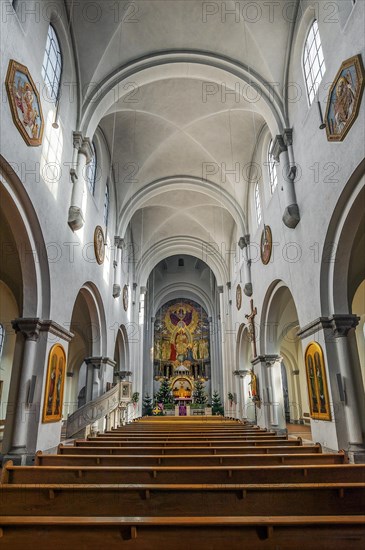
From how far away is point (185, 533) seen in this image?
2.97 m

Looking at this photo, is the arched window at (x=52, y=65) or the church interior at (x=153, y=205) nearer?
the church interior at (x=153, y=205)

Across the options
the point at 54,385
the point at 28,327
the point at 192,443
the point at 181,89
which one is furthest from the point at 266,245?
the point at 28,327

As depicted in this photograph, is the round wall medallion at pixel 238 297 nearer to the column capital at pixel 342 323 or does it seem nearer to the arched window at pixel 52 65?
the column capital at pixel 342 323

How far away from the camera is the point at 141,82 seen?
1267 centimetres

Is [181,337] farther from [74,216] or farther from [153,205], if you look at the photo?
[74,216]

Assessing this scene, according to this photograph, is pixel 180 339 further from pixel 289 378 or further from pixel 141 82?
pixel 141 82

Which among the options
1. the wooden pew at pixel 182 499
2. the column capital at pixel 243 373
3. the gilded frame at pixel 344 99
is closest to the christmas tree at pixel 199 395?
the column capital at pixel 243 373

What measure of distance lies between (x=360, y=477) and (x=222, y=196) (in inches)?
601

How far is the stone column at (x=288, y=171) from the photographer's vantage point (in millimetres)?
10438

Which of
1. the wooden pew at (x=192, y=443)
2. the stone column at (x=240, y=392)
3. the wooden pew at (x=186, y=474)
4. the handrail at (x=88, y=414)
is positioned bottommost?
the wooden pew at (x=186, y=474)

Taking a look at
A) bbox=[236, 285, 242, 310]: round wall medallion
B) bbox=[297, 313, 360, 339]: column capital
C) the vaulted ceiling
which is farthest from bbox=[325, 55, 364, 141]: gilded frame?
bbox=[236, 285, 242, 310]: round wall medallion

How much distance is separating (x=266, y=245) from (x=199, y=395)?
22.3 meters

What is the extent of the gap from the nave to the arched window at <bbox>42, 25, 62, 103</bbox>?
8.44m

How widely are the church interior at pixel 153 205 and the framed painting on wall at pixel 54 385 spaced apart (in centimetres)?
6
